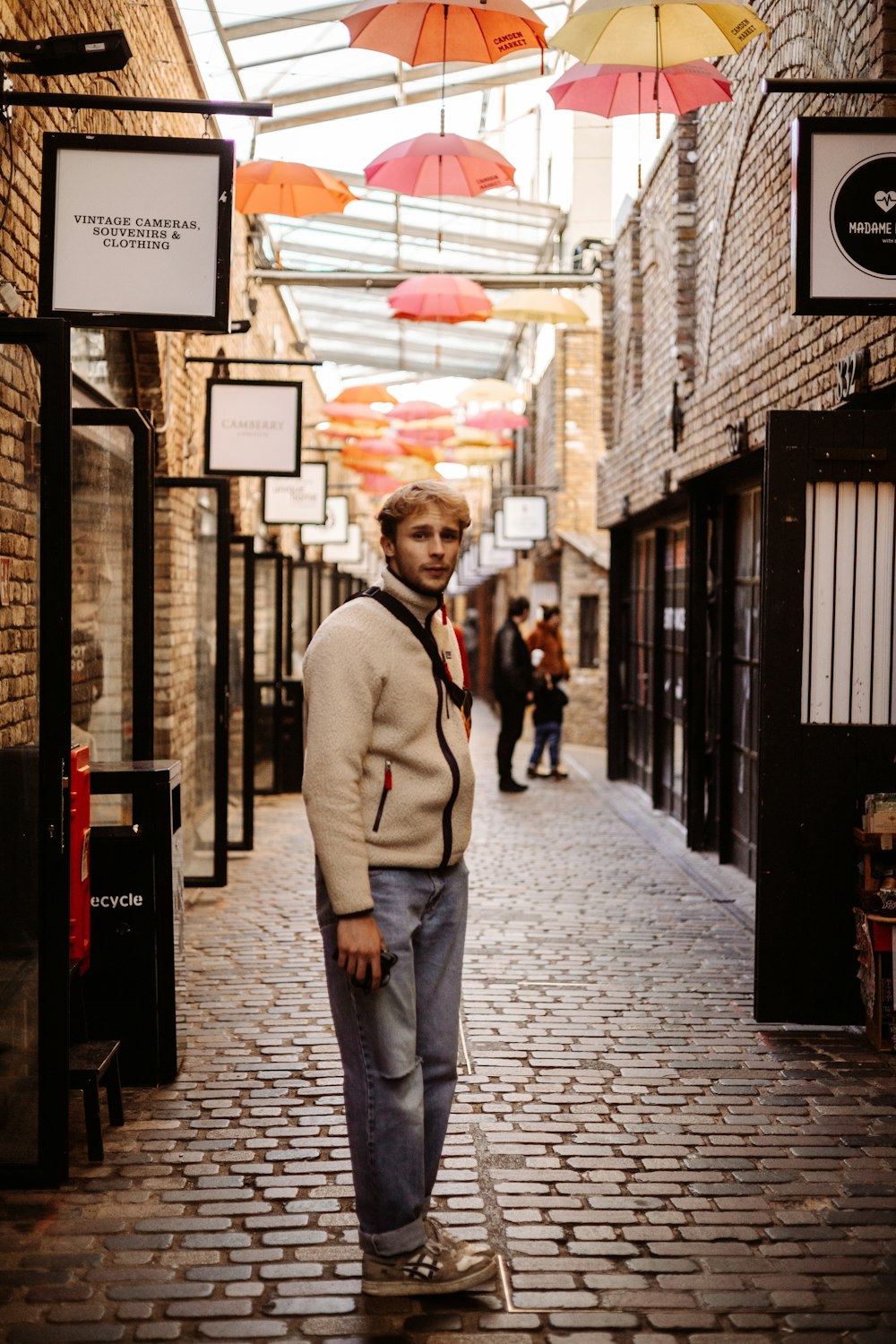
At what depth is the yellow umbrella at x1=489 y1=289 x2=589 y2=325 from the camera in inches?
519

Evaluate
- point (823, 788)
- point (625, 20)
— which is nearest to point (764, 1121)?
point (823, 788)

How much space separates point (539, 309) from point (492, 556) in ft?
35.3

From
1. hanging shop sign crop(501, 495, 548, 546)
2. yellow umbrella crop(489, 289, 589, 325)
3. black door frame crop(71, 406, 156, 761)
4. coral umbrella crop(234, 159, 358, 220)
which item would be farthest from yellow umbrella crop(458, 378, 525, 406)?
black door frame crop(71, 406, 156, 761)

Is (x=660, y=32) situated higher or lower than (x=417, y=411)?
lower

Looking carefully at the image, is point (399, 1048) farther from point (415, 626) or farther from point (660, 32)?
point (660, 32)

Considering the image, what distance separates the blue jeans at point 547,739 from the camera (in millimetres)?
14484

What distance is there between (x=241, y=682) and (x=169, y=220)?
6.57 metres

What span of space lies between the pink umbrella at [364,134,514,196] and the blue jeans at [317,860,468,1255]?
7142 mm

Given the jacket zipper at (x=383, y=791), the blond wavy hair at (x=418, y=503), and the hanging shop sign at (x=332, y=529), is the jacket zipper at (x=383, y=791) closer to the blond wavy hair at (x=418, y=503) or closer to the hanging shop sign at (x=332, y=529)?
the blond wavy hair at (x=418, y=503)

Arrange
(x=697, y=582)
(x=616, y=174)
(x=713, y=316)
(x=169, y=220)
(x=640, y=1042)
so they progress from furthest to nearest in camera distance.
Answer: (x=616, y=174) < (x=697, y=582) < (x=713, y=316) < (x=640, y=1042) < (x=169, y=220)

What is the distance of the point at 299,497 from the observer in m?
14.4

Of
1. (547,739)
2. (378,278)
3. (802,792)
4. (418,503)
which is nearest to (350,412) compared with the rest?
(378,278)

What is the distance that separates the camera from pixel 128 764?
498 centimetres

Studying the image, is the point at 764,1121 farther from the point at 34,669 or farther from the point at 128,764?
the point at 34,669
